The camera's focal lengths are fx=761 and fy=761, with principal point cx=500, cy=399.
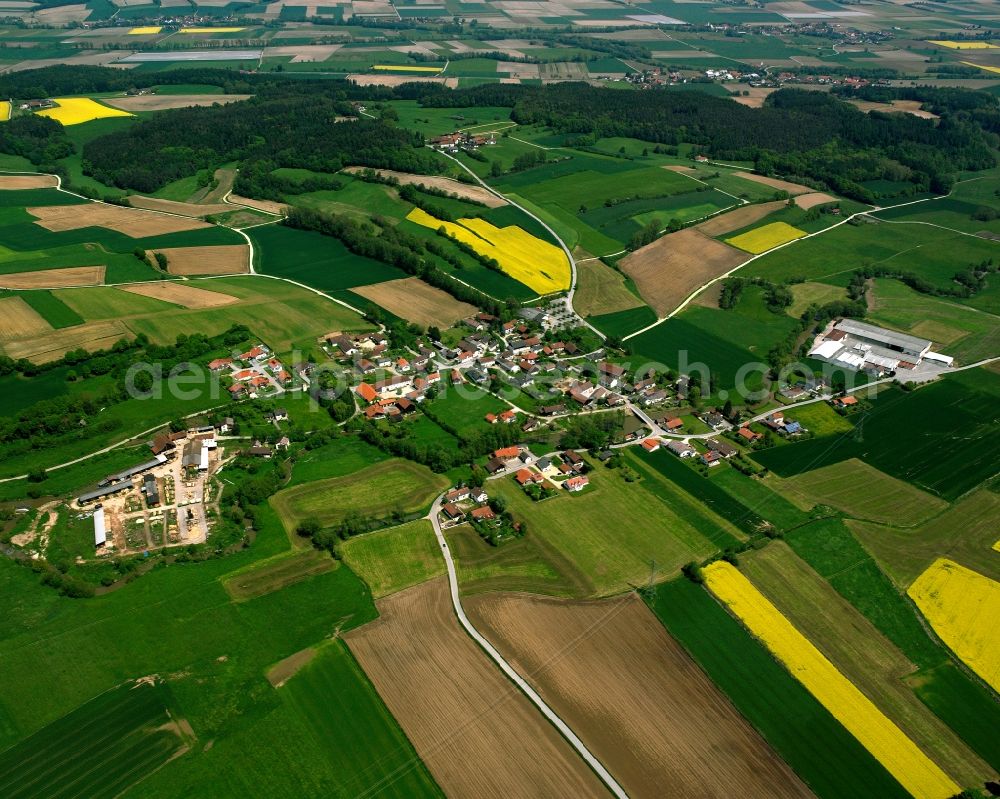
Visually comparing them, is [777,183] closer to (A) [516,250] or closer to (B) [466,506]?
(A) [516,250]

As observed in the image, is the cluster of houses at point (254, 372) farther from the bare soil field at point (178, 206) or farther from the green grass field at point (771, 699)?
the bare soil field at point (178, 206)

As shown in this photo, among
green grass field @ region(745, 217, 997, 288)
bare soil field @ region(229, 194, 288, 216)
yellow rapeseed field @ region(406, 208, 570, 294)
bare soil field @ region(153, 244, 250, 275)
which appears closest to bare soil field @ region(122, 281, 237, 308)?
bare soil field @ region(153, 244, 250, 275)

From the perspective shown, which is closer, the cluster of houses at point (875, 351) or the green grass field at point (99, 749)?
the green grass field at point (99, 749)

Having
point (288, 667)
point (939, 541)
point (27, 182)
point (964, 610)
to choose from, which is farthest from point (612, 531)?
point (27, 182)

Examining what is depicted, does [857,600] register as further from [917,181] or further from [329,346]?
[917,181]

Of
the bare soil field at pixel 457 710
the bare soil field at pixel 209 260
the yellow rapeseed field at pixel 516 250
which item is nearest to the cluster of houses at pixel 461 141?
the yellow rapeseed field at pixel 516 250

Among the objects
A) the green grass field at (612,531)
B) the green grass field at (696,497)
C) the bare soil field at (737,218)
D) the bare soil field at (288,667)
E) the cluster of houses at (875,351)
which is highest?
the bare soil field at (737,218)

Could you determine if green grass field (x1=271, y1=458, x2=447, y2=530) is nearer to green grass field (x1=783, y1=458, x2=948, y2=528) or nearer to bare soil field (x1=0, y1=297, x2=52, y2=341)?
green grass field (x1=783, y1=458, x2=948, y2=528)

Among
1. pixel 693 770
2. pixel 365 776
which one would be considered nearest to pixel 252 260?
pixel 365 776
